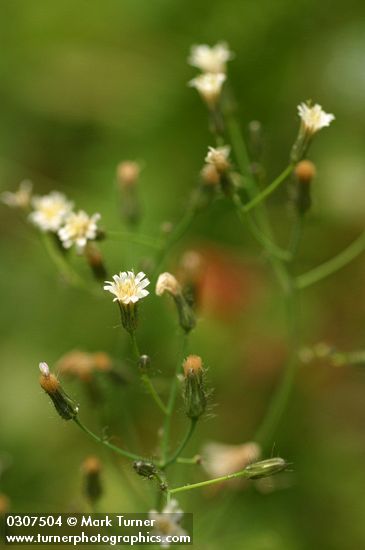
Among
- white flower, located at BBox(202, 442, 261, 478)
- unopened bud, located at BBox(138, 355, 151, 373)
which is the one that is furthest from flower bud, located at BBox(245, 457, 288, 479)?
white flower, located at BBox(202, 442, 261, 478)

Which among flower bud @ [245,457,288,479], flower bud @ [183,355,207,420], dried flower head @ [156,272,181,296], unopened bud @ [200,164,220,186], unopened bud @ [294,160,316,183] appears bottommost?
flower bud @ [245,457,288,479]

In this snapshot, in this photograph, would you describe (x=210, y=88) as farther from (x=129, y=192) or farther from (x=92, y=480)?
(x=92, y=480)

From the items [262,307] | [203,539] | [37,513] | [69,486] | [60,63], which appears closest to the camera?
[203,539]

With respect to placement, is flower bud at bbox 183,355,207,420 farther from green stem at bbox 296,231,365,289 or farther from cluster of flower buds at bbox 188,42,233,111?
cluster of flower buds at bbox 188,42,233,111

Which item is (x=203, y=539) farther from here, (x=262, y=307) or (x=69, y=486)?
(x=262, y=307)

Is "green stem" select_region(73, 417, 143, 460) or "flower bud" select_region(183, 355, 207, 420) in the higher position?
"flower bud" select_region(183, 355, 207, 420)

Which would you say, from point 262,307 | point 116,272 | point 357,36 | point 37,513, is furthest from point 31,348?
point 357,36

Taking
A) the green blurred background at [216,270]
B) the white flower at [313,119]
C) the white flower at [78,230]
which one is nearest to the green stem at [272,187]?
the white flower at [313,119]
